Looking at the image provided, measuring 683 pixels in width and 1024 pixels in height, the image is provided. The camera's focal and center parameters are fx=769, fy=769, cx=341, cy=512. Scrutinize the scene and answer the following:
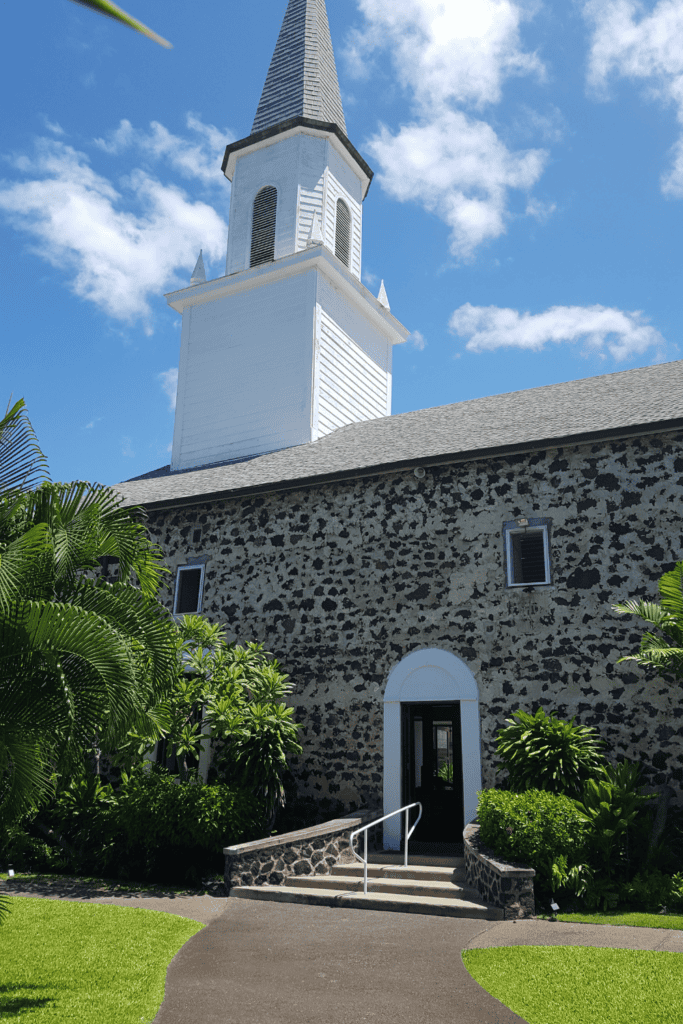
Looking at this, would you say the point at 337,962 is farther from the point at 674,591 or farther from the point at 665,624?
the point at 674,591

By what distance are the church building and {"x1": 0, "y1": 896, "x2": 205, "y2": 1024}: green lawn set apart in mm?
4876


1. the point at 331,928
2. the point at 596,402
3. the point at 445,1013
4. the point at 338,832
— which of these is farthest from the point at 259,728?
the point at 596,402

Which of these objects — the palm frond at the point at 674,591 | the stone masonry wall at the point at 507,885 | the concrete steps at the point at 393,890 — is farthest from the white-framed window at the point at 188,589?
the palm frond at the point at 674,591

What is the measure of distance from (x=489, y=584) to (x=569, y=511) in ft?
5.77

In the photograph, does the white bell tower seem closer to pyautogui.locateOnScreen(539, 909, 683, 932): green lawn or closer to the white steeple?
the white steeple

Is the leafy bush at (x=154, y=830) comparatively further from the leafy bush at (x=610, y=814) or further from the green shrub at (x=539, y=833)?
the leafy bush at (x=610, y=814)

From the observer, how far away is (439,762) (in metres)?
18.6

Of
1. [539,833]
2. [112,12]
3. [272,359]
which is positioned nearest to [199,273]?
[272,359]

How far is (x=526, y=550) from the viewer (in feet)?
42.1

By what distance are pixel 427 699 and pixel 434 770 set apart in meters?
6.12

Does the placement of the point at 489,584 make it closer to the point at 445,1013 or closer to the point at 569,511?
the point at 569,511

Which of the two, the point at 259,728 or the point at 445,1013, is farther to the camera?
the point at 259,728

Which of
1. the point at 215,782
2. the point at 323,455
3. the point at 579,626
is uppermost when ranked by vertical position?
the point at 323,455

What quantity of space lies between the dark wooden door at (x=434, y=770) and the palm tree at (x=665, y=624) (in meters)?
3.42
